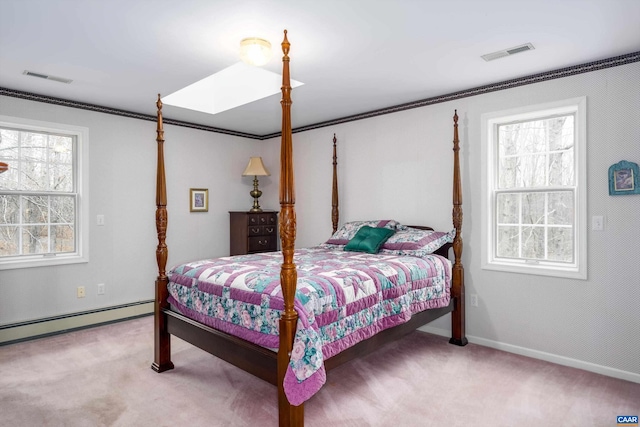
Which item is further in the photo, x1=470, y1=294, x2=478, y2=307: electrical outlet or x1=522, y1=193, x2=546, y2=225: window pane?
x1=470, y1=294, x2=478, y2=307: electrical outlet

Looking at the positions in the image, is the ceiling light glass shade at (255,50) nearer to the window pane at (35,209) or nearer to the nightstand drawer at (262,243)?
the window pane at (35,209)

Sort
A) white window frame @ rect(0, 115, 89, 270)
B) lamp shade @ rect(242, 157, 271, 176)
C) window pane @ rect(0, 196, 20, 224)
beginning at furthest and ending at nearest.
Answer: lamp shade @ rect(242, 157, 271, 176), white window frame @ rect(0, 115, 89, 270), window pane @ rect(0, 196, 20, 224)

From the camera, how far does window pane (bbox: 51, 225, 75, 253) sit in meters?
4.03

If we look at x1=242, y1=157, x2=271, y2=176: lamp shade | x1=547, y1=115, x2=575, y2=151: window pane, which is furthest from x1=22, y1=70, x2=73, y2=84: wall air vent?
x1=547, y1=115, x2=575, y2=151: window pane

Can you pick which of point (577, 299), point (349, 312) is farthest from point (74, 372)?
point (577, 299)

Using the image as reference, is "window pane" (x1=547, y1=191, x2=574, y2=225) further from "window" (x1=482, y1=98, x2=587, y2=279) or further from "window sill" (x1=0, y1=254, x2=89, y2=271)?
"window sill" (x1=0, y1=254, x2=89, y2=271)

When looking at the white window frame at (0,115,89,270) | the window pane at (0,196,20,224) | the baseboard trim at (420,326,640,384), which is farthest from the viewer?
the white window frame at (0,115,89,270)

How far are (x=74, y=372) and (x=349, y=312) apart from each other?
2.24 m

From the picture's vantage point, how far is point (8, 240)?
3.75m

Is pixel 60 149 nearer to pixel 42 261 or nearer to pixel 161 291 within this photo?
pixel 42 261

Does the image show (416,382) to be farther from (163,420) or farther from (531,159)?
(531,159)

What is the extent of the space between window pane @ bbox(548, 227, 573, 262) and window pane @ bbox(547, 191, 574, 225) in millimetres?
70

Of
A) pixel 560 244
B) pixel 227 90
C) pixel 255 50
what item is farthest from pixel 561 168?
pixel 227 90

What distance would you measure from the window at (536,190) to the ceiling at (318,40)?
1.49 feet
